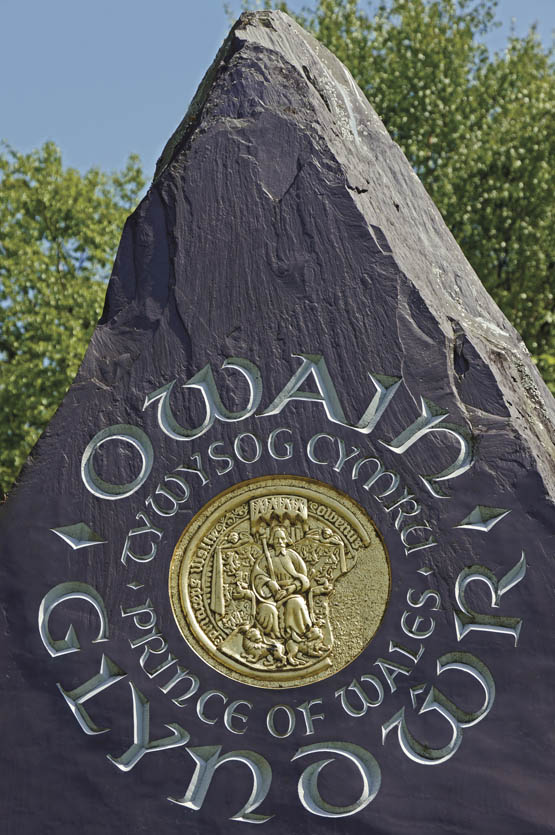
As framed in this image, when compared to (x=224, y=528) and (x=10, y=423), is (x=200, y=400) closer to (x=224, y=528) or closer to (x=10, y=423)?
(x=224, y=528)

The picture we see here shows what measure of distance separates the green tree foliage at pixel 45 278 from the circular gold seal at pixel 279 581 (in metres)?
8.26

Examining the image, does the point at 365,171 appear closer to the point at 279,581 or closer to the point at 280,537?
the point at 280,537

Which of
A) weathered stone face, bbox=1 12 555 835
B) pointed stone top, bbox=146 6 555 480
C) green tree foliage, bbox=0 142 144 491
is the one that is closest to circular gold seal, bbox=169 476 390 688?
weathered stone face, bbox=1 12 555 835

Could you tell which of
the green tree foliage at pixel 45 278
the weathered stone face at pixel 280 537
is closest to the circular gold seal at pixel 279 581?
the weathered stone face at pixel 280 537

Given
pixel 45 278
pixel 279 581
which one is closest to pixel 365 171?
pixel 279 581

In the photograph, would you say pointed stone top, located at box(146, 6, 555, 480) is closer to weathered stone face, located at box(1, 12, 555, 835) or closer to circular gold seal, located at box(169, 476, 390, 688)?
weathered stone face, located at box(1, 12, 555, 835)

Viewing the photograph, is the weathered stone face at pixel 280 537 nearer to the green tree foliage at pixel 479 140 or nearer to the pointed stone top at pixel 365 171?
the pointed stone top at pixel 365 171

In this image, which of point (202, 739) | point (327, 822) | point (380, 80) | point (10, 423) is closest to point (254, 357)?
point (202, 739)

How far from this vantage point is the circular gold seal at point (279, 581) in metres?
4.37

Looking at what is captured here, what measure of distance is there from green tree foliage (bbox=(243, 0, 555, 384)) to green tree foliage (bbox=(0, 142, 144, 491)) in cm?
386

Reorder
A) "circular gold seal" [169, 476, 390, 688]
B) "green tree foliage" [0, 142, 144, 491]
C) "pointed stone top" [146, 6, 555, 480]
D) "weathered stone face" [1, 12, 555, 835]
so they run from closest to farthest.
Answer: "weathered stone face" [1, 12, 555, 835] → "circular gold seal" [169, 476, 390, 688] → "pointed stone top" [146, 6, 555, 480] → "green tree foliage" [0, 142, 144, 491]

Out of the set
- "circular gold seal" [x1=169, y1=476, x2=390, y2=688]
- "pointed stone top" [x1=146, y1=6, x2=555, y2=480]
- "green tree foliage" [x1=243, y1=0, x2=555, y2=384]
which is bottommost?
"circular gold seal" [x1=169, y1=476, x2=390, y2=688]

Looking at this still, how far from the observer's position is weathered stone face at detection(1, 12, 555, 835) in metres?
4.26

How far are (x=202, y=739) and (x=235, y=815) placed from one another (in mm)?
324
